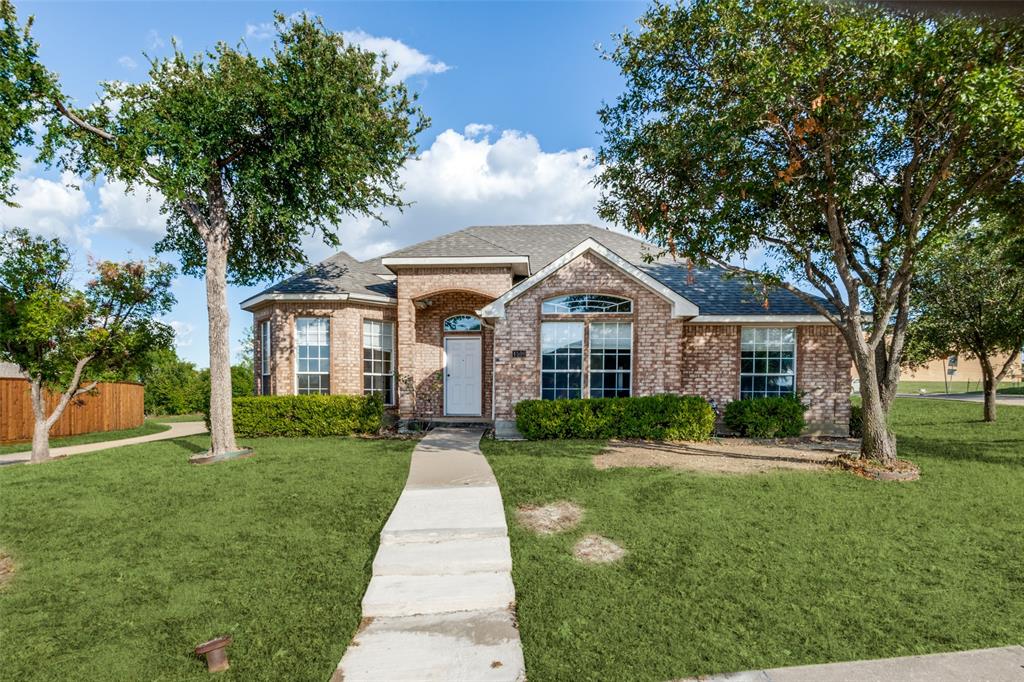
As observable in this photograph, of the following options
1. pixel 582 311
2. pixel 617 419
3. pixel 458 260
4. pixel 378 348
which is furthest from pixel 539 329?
pixel 378 348

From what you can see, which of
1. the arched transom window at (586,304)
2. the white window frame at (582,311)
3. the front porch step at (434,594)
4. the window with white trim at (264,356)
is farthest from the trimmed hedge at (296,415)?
the front porch step at (434,594)

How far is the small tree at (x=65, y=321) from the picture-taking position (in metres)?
11.5

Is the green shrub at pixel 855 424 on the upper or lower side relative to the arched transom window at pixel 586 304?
lower

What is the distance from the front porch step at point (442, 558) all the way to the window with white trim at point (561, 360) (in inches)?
287

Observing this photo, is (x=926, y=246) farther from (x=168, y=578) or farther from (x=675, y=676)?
(x=168, y=578)

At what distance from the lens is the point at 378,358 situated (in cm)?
1507

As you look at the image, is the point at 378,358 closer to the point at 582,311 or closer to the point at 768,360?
the point at 582,311

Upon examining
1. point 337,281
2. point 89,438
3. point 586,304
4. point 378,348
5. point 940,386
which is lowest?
point 940,386

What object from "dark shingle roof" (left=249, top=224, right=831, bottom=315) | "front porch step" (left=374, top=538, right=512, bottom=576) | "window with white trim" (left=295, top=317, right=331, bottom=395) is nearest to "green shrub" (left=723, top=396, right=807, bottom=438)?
"dark shingle roof" (left=249, top=224, right=831, bottom=315)

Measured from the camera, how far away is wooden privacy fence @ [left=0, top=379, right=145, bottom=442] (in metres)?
15.4

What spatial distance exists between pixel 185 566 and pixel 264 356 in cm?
1084

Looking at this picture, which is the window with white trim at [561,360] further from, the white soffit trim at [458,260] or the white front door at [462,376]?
the white front door at [462,376]

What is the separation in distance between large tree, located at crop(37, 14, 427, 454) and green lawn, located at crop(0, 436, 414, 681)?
316cm

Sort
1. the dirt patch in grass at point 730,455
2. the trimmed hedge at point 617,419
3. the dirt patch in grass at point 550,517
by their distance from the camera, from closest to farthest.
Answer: the dirt patch in grass at point 550,517, the dirt patch in grass at point 730,455, the trimmed hedge at point 617,419
